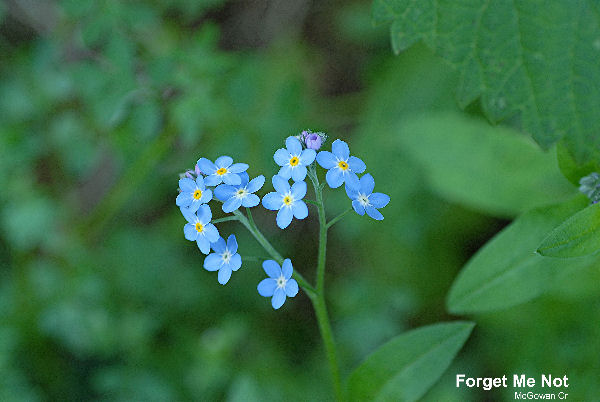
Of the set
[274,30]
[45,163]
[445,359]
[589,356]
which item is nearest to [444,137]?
[589,356]

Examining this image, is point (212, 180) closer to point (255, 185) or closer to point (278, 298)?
point (255, 185)

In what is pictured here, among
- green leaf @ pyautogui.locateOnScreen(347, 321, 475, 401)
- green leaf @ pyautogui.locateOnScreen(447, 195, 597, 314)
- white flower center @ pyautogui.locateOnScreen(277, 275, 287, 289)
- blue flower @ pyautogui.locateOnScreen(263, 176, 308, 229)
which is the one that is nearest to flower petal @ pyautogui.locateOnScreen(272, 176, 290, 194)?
blue flower @ pyautogui.locateOnScreen(263, 176, 308, 229)

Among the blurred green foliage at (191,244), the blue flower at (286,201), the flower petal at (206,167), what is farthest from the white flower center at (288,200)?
the blurred green foliage at (191,244)

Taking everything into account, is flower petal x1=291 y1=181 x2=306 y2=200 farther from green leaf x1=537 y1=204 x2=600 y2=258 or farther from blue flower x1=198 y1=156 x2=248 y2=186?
green leaf x1=537 y1=204 x2=600 y2=258

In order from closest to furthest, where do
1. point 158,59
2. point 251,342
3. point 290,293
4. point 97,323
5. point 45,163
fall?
point 290,293
point 158,59
point 97,323
point 251,342
point 45,163

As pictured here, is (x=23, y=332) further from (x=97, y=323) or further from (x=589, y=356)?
(x=589, y=356)

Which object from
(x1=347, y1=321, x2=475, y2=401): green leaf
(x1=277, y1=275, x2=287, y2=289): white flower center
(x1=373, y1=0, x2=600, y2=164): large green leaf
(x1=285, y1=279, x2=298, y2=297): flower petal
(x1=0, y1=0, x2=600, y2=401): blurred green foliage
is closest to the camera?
(x1=285, y1=279, x2=298, y2=297): flower petal

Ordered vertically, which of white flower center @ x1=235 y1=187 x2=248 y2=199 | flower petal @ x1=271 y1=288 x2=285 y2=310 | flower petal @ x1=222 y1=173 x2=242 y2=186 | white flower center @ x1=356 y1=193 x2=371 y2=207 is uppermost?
flower petal @ x1=222 y1=173 x2=242 y2=186

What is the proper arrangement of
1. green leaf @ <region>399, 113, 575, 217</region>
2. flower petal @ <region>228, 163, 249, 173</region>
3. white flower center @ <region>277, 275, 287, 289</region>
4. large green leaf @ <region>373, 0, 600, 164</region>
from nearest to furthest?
white flower center @ <region>277, 275, 287, 289</region> < flower petal @ <region>228, 163, 249, 173</region> < large green leaf @ <region>373, 0, 600, 164</region> < green leaf @ <region>399, 113, 575, 217</region>
